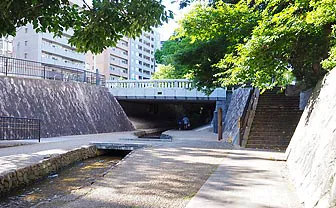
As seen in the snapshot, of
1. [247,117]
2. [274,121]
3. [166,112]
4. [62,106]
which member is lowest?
[274,121]

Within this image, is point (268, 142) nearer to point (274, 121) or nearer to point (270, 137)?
point (270, 137)

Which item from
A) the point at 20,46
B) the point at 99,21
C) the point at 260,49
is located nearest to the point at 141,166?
the point at 260,49

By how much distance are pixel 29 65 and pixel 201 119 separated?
21.8 m

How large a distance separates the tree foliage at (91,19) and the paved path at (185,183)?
2.55 m

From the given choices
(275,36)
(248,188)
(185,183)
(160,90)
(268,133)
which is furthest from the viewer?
(160,90)

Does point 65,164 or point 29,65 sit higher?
point 29,65

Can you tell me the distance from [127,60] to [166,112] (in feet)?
106

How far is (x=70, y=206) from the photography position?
4.77 m

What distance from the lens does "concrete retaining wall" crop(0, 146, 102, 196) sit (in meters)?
6.67

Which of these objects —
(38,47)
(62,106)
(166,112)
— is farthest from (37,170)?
(38,47)

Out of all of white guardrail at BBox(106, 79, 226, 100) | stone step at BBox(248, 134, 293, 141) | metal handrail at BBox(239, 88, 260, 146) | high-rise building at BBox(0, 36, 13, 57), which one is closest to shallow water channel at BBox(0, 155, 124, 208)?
metal handrail at BBox(239, 88, 260, 146)

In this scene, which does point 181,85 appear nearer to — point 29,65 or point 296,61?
point 29,65

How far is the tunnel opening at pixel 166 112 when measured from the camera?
2994 cm

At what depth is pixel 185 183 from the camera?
6.04 meters
